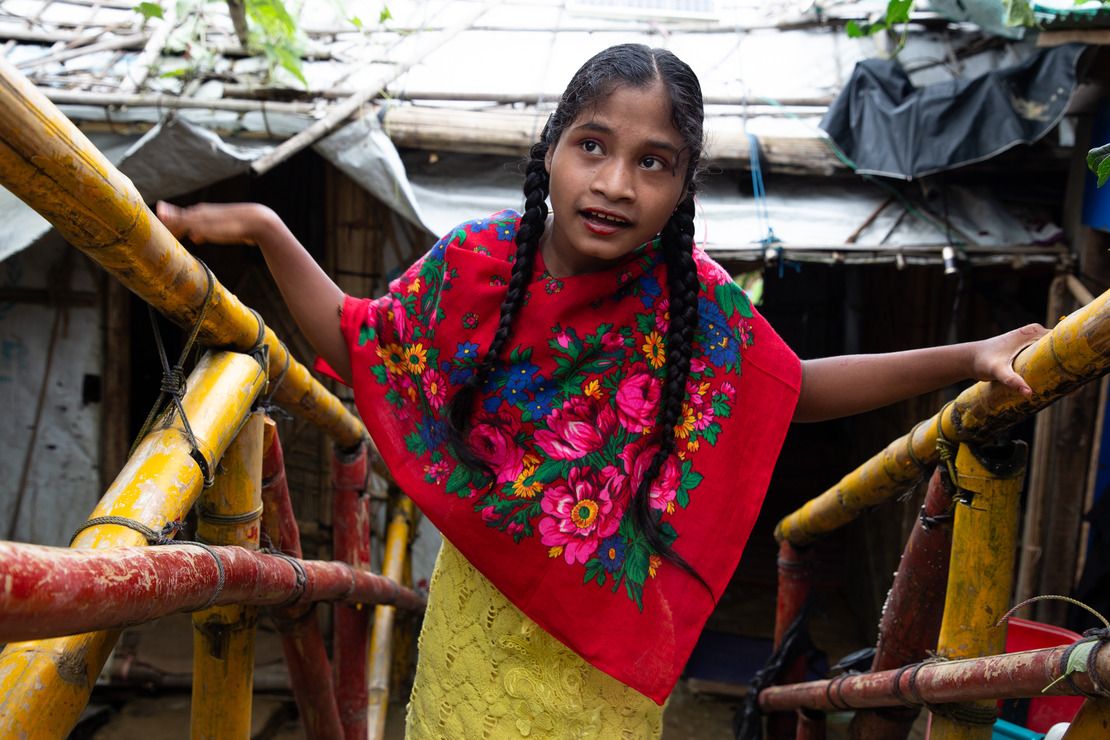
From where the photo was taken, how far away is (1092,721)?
55.1 inches

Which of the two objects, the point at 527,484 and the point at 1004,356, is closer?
the point at 1004,356

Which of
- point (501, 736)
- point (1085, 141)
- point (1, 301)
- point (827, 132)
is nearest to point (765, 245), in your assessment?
point (827, 132)

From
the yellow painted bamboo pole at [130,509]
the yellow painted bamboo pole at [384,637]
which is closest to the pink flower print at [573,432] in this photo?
the yellow painted bamboo pole at [130,509]

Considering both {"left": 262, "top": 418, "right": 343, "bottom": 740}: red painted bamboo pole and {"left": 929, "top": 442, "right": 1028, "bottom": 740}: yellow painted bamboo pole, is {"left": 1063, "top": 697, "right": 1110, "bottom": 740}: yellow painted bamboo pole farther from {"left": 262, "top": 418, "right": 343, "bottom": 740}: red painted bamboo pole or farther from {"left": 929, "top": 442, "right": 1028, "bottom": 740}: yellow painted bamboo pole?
{"left": 262, "top": 418, "right": 343, "bottom": 740}: red painted bamboo pole

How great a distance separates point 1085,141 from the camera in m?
4.30

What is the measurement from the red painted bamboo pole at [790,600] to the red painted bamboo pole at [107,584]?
2.13 m

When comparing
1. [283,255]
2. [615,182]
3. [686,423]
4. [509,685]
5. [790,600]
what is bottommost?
[509,685]

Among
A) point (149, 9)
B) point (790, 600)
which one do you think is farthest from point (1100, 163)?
point (149, 9)

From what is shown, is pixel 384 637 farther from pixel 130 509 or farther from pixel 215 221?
pixel 130 509

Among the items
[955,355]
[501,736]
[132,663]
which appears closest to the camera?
[955,355]

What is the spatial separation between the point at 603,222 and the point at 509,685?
818 millimetres

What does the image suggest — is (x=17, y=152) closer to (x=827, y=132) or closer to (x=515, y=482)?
(x=515, y=482)

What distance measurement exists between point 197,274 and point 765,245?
3221mm

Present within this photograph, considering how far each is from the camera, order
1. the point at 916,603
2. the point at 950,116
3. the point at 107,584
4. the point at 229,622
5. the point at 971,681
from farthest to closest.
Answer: the point at 950,116
the point at 916,603
the point at 229,622
the point at 971,681
the point at 107,584
